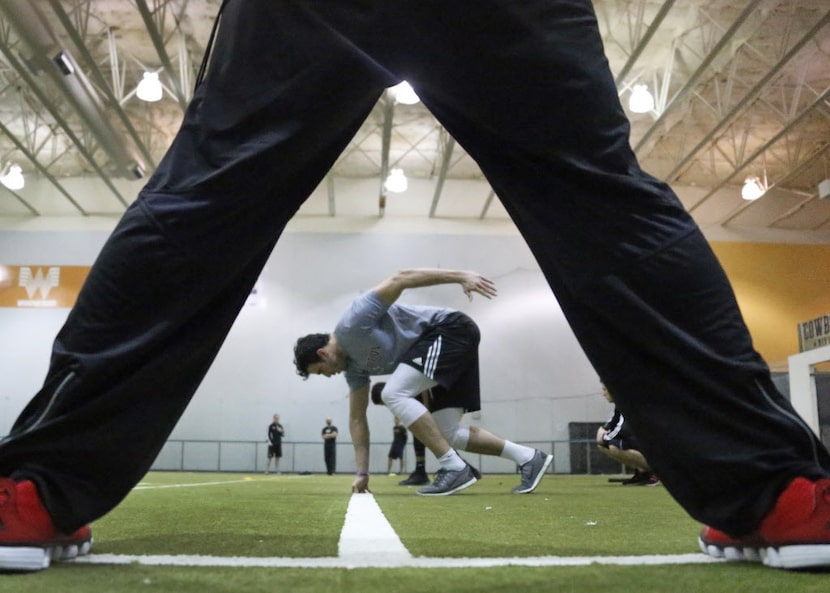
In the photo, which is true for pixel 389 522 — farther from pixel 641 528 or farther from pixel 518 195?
pixel 518 195

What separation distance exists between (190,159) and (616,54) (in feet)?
44.0

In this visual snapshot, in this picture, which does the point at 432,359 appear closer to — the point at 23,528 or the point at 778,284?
the point at 23,528

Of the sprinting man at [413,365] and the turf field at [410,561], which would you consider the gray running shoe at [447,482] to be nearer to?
the sprinting man at [413,365]

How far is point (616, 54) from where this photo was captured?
13516 millimetres

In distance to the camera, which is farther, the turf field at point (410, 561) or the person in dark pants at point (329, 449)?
the person in dark pants at point (329, 449)

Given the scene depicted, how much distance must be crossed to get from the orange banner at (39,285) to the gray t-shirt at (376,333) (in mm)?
14763

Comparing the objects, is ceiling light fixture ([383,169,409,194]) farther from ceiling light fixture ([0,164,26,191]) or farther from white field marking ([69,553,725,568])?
white field marking ([69,553,725,568])

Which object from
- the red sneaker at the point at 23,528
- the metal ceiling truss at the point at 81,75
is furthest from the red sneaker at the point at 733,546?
the metal ceiling truss at the point at 81,75

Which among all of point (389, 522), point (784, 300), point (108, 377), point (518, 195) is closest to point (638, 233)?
point (518, 195)

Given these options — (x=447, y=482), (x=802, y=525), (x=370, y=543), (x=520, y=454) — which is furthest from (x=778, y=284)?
(x=802, y=525)

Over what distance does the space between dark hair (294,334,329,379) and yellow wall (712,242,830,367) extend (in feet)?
50.3

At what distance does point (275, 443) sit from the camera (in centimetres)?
1678

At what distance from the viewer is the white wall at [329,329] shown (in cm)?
1745

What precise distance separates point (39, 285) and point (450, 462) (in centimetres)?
1594
